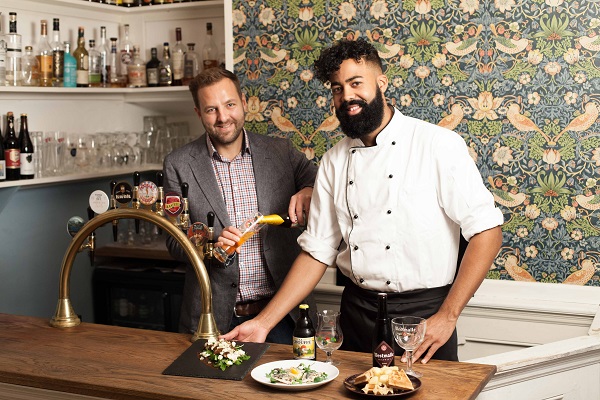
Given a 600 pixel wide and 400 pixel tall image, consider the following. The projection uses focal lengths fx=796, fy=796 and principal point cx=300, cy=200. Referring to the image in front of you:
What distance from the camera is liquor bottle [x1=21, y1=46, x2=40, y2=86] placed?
13.1ft

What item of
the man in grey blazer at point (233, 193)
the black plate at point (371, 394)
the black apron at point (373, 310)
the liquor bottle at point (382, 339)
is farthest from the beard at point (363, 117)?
the black plate at point (371, 394)

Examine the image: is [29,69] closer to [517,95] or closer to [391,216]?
[391,216]

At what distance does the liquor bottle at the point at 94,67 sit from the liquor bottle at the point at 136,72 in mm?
187

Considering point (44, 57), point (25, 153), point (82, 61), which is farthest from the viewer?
point (82, 61)

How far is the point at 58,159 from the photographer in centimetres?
420

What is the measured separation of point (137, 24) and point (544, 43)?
251cm

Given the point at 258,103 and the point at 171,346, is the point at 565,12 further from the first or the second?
the point at 171,346

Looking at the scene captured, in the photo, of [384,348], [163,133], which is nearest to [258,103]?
[163,133]

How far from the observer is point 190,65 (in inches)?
177

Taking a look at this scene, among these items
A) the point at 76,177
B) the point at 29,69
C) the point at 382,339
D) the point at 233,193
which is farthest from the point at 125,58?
the point at 382,339

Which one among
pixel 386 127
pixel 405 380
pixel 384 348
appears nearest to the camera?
pixel 405 380

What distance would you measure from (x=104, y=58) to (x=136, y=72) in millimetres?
194

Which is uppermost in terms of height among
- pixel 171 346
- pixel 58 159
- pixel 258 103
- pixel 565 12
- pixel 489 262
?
pixel 565 12

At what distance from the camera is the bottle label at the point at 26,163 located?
3.94m
